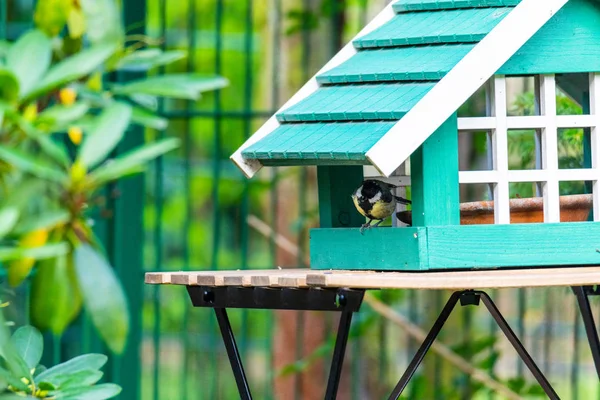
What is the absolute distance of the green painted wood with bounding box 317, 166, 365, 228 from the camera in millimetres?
2641

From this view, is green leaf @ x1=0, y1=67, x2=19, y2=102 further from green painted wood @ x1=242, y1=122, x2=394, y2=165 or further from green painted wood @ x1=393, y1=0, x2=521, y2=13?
Answer: green painted wood @ x1=393, y1=0, x2=521, y2=13

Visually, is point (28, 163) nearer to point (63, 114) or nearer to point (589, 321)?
point (63, 114)

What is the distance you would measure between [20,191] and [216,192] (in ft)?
9.04

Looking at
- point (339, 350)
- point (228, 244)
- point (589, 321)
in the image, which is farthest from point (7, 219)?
point (228, 244)

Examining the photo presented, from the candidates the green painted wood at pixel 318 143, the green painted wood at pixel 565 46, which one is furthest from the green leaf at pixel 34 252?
the green painted wood at pixel 565 46

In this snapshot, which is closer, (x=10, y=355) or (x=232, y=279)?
(x=10, y=355)

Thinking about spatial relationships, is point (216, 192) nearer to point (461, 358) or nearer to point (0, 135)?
point (461, 358)

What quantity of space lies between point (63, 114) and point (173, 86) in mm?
141

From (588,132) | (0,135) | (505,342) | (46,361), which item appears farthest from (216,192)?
(0,135)

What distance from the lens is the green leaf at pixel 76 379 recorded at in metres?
1.52

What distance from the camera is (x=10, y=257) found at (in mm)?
1061

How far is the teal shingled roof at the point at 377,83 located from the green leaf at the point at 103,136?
103 cm

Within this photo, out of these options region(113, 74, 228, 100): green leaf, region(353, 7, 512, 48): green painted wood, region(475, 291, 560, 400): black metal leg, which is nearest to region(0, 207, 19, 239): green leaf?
region(113, 74, 228, 100): green leaf

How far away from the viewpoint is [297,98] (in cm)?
257
